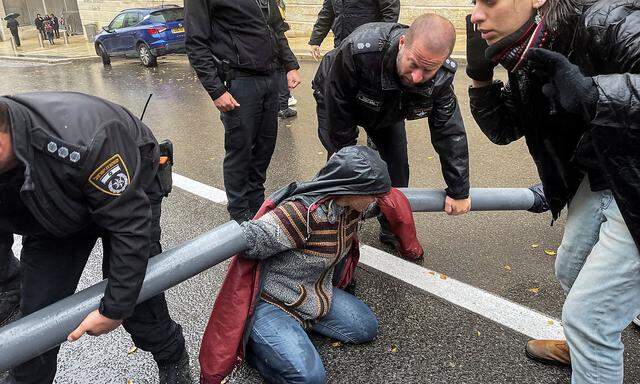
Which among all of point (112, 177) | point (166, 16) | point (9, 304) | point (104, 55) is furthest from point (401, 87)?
point (104, 55)

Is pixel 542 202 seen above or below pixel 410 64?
below

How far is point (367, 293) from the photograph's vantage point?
10.2ft

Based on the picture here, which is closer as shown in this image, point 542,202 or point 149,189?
point 149,189

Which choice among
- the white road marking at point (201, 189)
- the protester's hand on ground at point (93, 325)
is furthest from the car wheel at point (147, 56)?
the protester's hand on ground at point (93, 325)

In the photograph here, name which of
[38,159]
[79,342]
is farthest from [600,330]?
[79,342]

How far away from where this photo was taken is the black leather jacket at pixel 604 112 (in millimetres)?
1535

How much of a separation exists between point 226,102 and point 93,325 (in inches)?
77.3

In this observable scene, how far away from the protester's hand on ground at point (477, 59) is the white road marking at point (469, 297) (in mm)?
1273

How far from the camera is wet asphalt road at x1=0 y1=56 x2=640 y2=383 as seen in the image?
2.52 meters

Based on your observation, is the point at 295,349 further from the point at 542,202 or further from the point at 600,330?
the point at 542,202

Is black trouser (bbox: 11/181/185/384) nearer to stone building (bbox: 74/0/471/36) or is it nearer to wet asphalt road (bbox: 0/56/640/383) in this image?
wet asphalt road (bbox: 0/56/640/383)

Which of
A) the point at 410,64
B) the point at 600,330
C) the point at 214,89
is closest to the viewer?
the point at 600,330

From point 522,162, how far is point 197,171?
3.19 m

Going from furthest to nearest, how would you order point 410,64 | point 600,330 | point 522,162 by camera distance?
point 522,162, point 410,64, point 600,330
